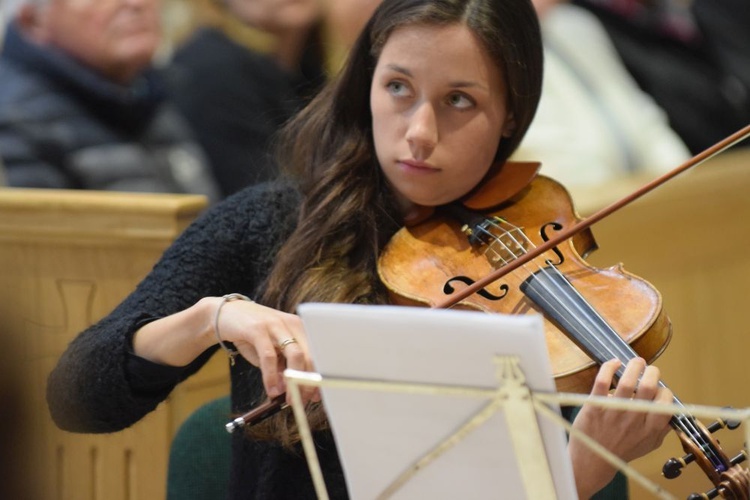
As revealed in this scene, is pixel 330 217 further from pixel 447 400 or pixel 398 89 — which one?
pixel 447 400

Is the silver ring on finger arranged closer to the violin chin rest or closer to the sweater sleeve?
the sweater sleeve

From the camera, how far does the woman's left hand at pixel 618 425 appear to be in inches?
40.6

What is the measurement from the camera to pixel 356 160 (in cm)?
141

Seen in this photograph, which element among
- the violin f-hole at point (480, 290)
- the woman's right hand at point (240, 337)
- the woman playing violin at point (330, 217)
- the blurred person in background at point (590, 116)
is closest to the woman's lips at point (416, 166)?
the woman playing violin at point (330, 217)

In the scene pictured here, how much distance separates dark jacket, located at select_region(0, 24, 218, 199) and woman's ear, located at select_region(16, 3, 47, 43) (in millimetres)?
32

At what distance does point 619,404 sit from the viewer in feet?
2.81

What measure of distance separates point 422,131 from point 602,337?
0.29 m

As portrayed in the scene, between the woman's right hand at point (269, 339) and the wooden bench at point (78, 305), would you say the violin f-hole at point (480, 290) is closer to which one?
the woman's right hand at point (269, 339)

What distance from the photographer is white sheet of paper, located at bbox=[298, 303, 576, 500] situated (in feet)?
2.87

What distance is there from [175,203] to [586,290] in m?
0.68

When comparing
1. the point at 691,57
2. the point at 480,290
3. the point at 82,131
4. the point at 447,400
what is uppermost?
the point at 691,57

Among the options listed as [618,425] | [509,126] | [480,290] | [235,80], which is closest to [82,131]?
[235,80]

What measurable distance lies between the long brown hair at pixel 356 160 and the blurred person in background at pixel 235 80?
1.31 meters

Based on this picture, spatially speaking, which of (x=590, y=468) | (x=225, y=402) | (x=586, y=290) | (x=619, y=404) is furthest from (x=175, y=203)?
(x=619, y=404)
